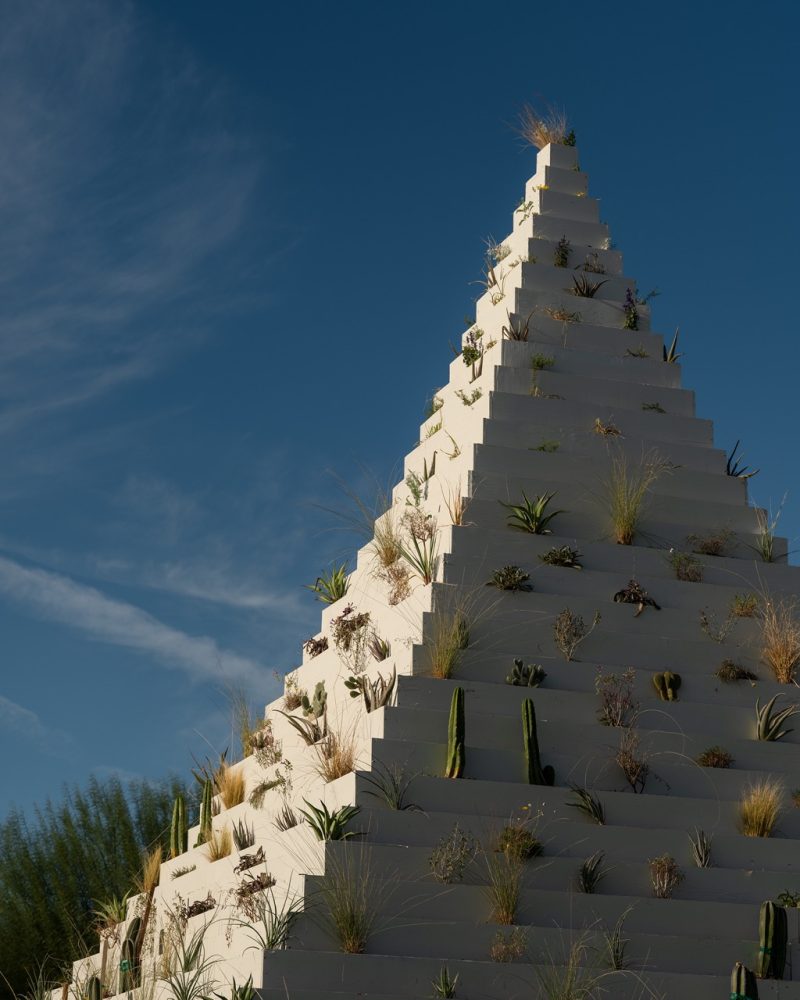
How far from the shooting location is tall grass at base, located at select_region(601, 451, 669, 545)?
14875mm

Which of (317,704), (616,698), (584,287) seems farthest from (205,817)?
(584,287)

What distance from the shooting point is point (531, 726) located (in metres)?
12.6

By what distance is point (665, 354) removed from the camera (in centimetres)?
1706

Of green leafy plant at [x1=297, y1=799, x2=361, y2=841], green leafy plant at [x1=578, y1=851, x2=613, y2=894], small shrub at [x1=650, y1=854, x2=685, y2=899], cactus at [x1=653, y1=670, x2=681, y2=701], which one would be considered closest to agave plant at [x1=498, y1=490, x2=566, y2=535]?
cactus at [x1=653, y1=670, x2=681, y2=701]

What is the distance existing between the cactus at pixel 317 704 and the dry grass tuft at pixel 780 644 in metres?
4.47

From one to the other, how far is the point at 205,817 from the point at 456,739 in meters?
4.82

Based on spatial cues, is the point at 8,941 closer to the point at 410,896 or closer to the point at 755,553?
the point at 410,896

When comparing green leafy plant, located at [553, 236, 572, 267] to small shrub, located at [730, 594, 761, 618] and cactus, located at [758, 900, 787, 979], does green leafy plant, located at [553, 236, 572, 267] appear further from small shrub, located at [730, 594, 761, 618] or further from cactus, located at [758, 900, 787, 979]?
cactus, located at [758, 900, 787, 979]

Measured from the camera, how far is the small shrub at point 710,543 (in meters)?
15.2

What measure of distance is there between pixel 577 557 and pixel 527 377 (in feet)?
8.26

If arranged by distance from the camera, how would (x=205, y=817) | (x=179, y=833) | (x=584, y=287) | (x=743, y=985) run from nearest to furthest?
1. (x=743, y=985)
2. (x=205, y=817)
3. (x=179, y=833)
4. (x=584, y=287)

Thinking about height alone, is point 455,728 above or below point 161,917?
above

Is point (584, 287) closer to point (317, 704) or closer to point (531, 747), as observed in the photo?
point (317, 704)

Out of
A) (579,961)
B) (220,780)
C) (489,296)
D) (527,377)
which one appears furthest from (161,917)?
(489,296)
